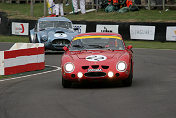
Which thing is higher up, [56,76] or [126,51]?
[126,51]

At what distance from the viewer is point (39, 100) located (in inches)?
385

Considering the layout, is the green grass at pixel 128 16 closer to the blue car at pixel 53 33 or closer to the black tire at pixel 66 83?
the blue car at pixel 53 33

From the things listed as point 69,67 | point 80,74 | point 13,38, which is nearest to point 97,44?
point 69,67

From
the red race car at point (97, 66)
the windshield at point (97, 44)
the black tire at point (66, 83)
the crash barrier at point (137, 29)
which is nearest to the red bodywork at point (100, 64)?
the red race car at point (97, 66)

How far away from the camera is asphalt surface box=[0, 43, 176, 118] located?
815 cm

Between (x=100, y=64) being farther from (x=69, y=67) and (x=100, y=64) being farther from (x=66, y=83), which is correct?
(x=66, y=83)

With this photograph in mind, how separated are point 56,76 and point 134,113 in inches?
261

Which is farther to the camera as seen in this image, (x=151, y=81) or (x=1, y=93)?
(x=151, y=81)

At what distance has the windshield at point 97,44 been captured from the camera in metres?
12.3

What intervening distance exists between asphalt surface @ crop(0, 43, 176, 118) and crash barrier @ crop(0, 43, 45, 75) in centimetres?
125

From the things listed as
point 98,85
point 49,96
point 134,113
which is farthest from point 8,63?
point 134,113

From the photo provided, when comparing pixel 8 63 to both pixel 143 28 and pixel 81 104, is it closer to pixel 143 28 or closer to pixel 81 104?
pixel 81 104

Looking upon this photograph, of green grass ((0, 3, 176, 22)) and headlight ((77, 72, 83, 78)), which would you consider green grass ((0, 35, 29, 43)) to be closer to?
green grass ((0, 3, 176, 22))

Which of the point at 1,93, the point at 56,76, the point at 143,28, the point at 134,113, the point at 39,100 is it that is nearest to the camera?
the point at 134,113
